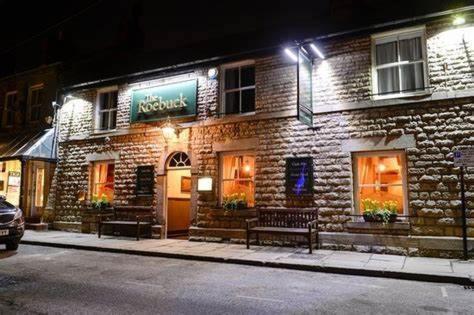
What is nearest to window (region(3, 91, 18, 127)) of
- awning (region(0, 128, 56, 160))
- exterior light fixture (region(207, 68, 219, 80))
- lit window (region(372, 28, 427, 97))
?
awning (region(0, 128, 56, 160))

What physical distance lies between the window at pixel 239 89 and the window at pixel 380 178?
146 inches

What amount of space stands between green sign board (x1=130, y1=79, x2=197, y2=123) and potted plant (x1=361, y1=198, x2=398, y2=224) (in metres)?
6.02

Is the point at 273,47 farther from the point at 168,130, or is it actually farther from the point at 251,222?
the point at 251,222

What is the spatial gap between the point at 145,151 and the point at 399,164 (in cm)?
806

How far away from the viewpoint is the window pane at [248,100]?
464 inches

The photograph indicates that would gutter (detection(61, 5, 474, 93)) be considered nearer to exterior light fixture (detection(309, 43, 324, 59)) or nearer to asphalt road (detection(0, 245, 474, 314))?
exterior light fixture (detection(309, 43, 324, 59))

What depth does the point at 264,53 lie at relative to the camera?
37.4ft

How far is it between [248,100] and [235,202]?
10.4ft

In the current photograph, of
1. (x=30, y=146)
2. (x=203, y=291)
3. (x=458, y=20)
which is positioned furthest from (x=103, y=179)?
(x=458, y=20)

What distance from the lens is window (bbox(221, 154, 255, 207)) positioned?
11492 mm

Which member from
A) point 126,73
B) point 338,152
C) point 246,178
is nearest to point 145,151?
point 126,73

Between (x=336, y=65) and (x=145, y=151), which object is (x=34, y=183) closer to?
(x=145, y=151)

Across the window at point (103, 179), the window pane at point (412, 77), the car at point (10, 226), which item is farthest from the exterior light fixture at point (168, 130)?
the window pane at point (412, 77)

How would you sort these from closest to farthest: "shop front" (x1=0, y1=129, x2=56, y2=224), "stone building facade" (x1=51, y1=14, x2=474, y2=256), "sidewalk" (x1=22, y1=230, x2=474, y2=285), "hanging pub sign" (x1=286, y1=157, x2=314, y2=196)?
1. "sidewalk" (x1=22, y1=230, x2=474, y2=285)
2. "stone building facade" (x1=51, y1=14, x2=474, y2=256)
3. "hanging pub sign" (x1=286, y1=157, x2=314, y2=196)
4. "shop front" (x1=0, y1=129, x2=56, y2=224)
